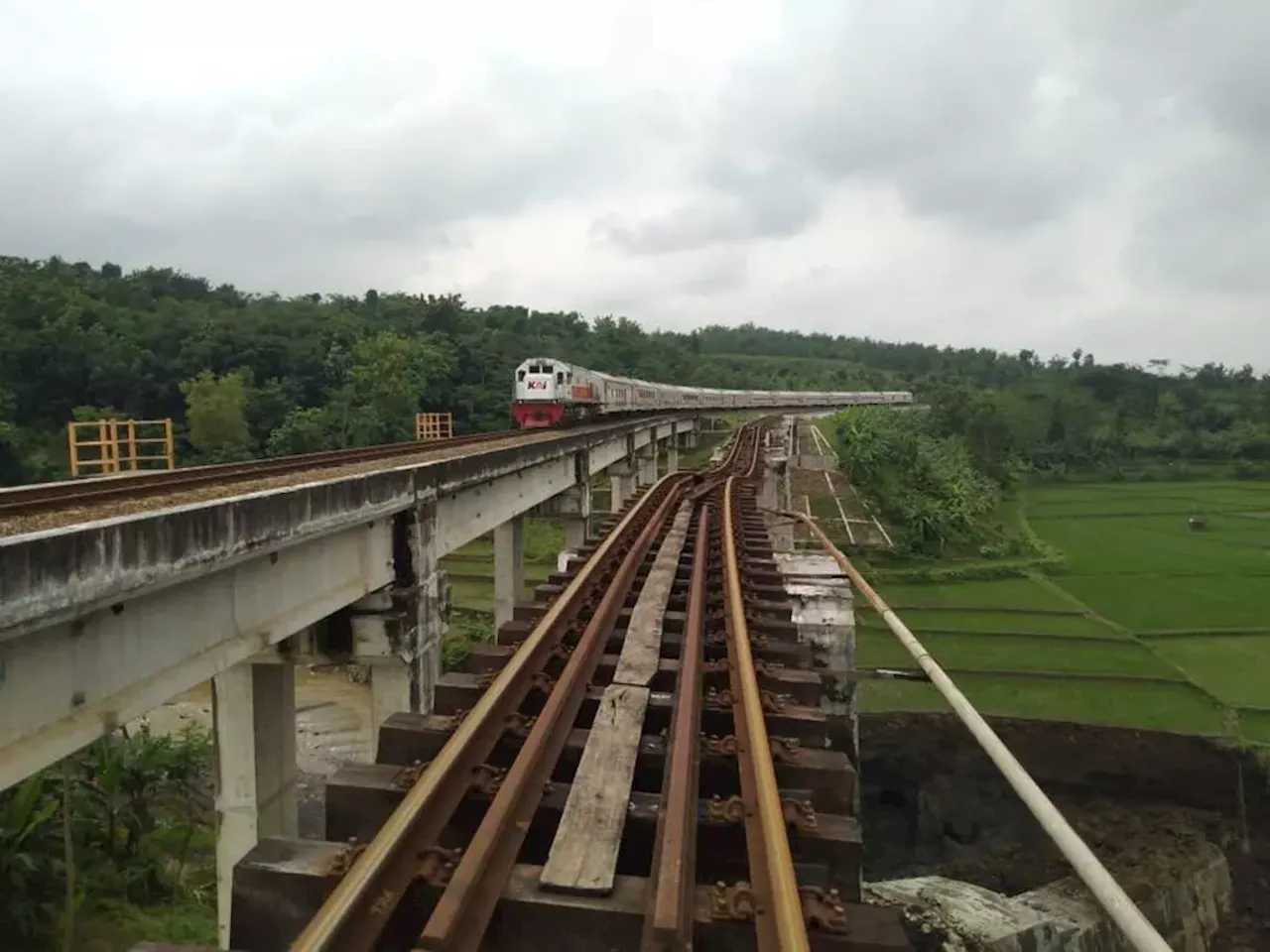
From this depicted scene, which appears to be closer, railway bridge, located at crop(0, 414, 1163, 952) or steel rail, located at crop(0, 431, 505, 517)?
railway bridge, located at crop(0, 414, 1163, 952)

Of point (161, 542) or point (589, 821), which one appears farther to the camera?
point (161, 542)

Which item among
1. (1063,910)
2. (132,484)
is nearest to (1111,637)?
(1063,910)

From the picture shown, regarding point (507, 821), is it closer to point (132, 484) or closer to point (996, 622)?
point (132, 484)

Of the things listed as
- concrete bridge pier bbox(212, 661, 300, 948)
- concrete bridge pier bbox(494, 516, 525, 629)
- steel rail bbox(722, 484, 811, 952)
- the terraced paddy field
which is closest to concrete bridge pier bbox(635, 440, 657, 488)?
the terraced paddy field

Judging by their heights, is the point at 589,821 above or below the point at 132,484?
below

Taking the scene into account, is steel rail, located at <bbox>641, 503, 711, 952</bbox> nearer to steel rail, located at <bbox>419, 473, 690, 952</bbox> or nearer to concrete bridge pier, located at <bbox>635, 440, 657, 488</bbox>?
steel rail, located at <bbox>419, 473, 690, 952</bbox>
